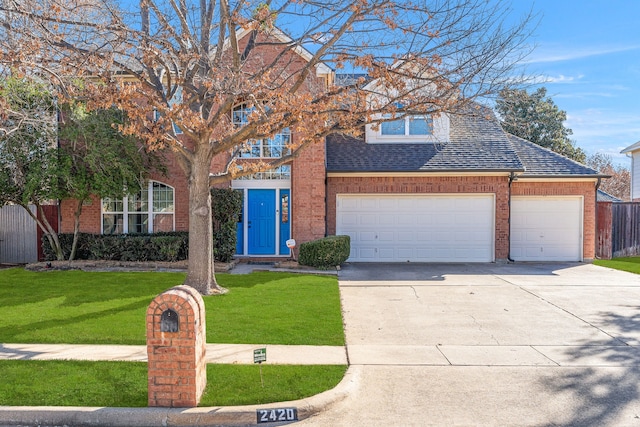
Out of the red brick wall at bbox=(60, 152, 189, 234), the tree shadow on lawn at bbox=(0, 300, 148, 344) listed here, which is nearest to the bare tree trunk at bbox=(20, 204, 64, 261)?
the red brick wall at bbox=(60, 152, 189, 234)

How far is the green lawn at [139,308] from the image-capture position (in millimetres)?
6762

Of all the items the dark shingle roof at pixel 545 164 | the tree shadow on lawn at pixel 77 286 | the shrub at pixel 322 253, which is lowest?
the tree shadow on lawn at pixel 77 286

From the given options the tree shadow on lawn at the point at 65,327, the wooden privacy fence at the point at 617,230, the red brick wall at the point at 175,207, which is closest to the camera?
the tree shadow on lawn at the point at 65,327

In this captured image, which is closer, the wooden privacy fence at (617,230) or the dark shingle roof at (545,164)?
the dark shingle roof at (545,164)

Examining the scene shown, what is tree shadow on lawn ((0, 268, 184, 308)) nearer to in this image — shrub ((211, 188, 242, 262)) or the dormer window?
shrub ((211, 188, 242, 262))

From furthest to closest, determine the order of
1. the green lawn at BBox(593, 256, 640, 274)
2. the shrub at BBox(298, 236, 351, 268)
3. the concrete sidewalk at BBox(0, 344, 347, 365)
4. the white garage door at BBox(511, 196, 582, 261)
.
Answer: the white garage door at BBox(511, 196, 582, 261) → the green lawn at BBox(593, 256, 640, 274) → the shrub at BBox(298, 236, 351, 268) → the concrete sidewalk at BBox(0, 344, 347, 365)

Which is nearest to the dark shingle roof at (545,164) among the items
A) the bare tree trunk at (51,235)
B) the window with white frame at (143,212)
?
the window with white frame at (143,212)

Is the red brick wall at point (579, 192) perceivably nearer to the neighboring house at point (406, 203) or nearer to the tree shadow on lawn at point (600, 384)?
the neighboring house at point (406, 203)

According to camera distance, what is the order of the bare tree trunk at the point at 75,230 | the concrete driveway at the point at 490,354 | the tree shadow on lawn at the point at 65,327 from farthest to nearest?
the bare tree trunk at the point at 75,230 < the tree shadow on lawn at the point at 65,327 < the concrete driveway at the point at 490,354

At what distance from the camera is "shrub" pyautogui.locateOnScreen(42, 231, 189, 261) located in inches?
534

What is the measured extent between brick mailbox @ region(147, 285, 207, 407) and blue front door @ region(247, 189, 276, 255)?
1048cm

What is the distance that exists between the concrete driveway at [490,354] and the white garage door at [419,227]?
3.83 metres

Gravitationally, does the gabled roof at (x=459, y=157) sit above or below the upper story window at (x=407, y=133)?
below

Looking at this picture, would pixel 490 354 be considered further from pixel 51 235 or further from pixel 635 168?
pixel 635 168
